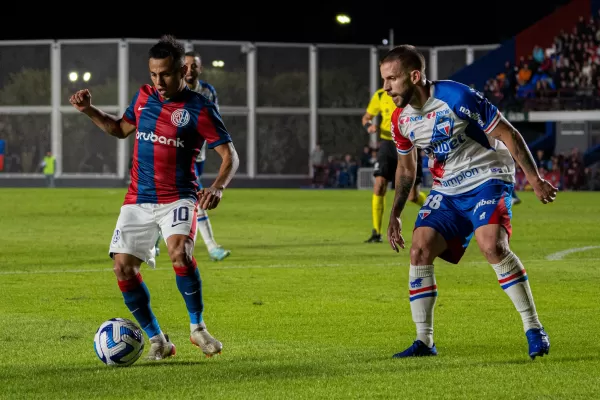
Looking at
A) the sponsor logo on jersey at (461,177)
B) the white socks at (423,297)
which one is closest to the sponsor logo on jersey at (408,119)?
the sponsor logo on jersey at (461,177)

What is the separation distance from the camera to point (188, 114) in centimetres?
745

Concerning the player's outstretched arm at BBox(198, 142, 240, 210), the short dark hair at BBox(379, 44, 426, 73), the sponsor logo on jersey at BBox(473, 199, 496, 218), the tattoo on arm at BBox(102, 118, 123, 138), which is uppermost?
the short dark hair at BBox(379, 44, 426, 73)

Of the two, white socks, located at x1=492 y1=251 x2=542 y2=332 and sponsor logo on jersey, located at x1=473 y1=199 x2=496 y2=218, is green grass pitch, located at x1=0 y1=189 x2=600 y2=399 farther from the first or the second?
sponsor logo on jersey, located at x1=473 y1=199 x2=496 y2=218

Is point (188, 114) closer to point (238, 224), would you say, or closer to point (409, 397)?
point (409, 397)

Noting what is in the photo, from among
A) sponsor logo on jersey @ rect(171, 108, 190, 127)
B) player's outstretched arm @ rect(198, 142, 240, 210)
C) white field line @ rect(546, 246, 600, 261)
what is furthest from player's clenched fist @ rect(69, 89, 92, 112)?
white field line @ rect(546, 246, 600, 261)

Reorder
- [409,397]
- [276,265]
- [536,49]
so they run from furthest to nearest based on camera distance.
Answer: [536,49] → [276,265] → [409,397]

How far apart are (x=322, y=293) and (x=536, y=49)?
3654 cm

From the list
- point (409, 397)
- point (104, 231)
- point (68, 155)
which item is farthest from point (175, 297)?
point (68, 155)

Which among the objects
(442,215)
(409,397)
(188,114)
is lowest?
(409,397)

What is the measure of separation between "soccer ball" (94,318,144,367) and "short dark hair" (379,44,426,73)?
2.17 meters

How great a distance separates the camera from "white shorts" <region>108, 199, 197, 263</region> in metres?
7.29

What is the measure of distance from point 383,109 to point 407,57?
1004cm

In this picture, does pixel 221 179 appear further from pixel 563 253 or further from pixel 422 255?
pixel 563 253

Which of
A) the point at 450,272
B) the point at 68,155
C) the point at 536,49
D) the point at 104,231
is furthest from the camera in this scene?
the point at 68,155
